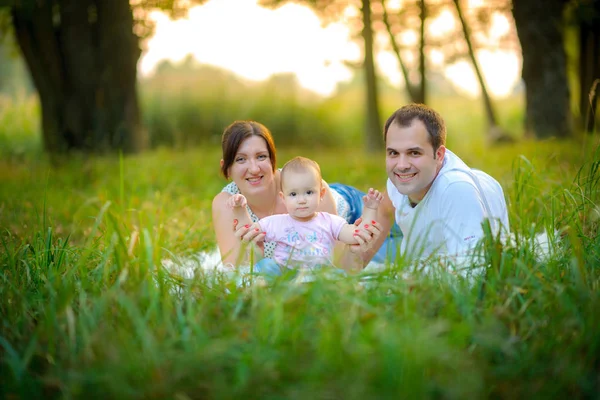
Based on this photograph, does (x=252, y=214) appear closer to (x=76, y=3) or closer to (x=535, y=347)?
(x=535, y=347)

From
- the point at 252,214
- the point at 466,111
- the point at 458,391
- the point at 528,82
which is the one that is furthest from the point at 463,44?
the point at 458,391

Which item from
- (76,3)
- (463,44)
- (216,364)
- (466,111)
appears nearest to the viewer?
(216,364)

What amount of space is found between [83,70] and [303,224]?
6.52 metres

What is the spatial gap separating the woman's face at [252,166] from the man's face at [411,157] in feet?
2.89

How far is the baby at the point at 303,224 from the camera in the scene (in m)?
3.09

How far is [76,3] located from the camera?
8.38 meters

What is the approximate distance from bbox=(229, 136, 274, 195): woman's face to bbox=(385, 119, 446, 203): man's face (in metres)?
0.88

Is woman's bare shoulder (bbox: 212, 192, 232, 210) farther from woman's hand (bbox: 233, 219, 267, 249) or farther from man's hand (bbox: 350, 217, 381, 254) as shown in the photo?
man's hand (bbox: 350, 217, 381, 254)

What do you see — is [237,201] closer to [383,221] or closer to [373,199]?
[373,199]

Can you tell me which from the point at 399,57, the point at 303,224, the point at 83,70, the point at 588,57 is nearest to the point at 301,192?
the point at 303,224

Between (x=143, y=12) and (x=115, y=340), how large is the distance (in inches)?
244

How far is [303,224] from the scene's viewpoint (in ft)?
10.6

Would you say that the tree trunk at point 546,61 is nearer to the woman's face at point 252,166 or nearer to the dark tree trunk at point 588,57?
the dark tree trunk at point 588,57

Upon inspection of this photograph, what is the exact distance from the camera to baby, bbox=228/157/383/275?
3.09m
